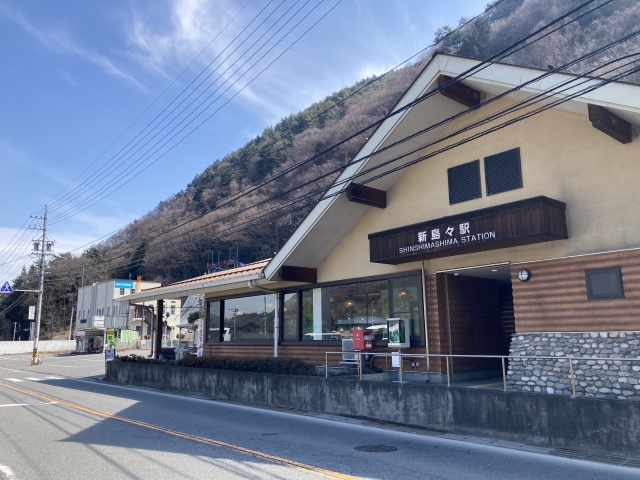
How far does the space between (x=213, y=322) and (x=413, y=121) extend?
13112 millimetres

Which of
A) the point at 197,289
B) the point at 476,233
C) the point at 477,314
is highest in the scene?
the point at 476,233

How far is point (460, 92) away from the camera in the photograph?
1316 centimetres

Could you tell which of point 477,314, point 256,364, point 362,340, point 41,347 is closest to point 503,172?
point 477,314

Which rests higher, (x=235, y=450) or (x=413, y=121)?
(x=413, y=121)

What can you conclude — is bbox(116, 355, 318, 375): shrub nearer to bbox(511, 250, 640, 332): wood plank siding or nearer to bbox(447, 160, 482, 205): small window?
bbox(511, 250, 640, 332): wood plank siding

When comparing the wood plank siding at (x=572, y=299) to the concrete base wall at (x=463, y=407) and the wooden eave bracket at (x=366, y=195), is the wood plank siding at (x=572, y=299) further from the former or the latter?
the wooden eave bracket at (x=366, y=195)

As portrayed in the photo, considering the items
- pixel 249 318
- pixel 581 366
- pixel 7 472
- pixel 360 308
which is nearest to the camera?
pixel 7 472

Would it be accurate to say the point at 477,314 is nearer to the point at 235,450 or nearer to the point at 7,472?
the point at 235,450

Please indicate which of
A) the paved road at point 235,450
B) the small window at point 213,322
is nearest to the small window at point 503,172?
the paved road at point 235,450

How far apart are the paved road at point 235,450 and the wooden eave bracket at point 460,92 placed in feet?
27.4

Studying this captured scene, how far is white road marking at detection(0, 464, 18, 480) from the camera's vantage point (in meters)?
6.94

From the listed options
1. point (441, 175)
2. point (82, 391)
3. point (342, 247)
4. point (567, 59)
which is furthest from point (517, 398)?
point (567, 59)

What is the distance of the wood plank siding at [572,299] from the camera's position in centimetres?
1003

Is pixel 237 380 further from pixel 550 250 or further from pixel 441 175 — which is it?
pixel 550 250
